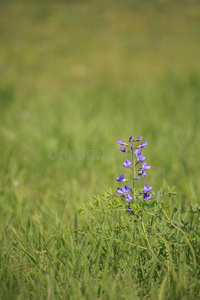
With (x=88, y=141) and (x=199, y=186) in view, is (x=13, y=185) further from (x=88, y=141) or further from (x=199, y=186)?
(x=199, y=186)

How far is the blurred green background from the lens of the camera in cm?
248

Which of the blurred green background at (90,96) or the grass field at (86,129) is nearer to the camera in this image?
the grass field at (86,129)

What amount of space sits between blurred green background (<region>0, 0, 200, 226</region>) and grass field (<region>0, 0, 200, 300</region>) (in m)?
0.02

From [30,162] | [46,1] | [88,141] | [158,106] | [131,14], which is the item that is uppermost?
[46,1]

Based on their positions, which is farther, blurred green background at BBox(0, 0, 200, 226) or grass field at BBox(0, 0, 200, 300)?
blurred green background at BBox(0, 0, 200, 226)

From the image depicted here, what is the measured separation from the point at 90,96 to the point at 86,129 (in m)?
1.31

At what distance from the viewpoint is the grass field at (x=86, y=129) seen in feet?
4.52

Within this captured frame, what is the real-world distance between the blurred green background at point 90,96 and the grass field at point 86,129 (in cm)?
2

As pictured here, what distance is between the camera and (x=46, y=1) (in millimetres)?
6441

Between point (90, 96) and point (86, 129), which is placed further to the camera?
point (90, 96)

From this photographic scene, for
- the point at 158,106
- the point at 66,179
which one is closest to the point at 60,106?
the point at 158,106

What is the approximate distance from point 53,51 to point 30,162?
3361 millimetres

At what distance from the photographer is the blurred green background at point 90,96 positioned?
8.14 ft

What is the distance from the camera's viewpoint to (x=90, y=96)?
443 cm
